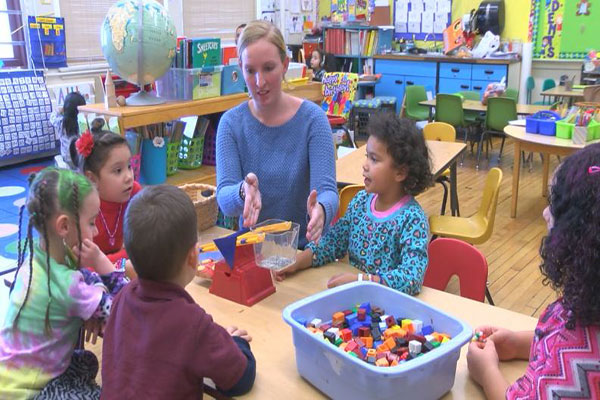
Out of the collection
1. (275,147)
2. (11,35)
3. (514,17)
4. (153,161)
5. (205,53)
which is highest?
(514,17)

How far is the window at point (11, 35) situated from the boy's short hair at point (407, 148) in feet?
15.6

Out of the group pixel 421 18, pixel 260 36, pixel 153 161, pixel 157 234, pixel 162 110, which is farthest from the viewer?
pixel 421 18

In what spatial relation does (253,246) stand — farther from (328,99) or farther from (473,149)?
(473,149)

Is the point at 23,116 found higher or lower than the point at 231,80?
lower

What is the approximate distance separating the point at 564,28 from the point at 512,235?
3.94 m

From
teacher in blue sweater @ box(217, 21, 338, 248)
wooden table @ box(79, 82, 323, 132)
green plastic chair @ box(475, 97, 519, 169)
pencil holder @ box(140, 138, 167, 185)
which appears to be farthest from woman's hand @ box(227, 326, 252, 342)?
green plastic chair @ box(475, 97, 519, 169)

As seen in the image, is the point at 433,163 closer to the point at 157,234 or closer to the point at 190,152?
the point at 190,152

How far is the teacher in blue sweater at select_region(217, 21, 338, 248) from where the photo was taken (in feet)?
5.82

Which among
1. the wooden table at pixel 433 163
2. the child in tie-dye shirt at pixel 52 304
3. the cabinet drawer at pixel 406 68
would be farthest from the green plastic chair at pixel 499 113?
the child in tie-dye shirt at pixel 52 304

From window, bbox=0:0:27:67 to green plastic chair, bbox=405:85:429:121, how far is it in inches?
167

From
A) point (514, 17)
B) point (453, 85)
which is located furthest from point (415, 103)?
point (514, 17)

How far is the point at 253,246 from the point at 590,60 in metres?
6.41

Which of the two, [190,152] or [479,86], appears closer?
[190,152]

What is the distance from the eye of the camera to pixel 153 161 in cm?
279
